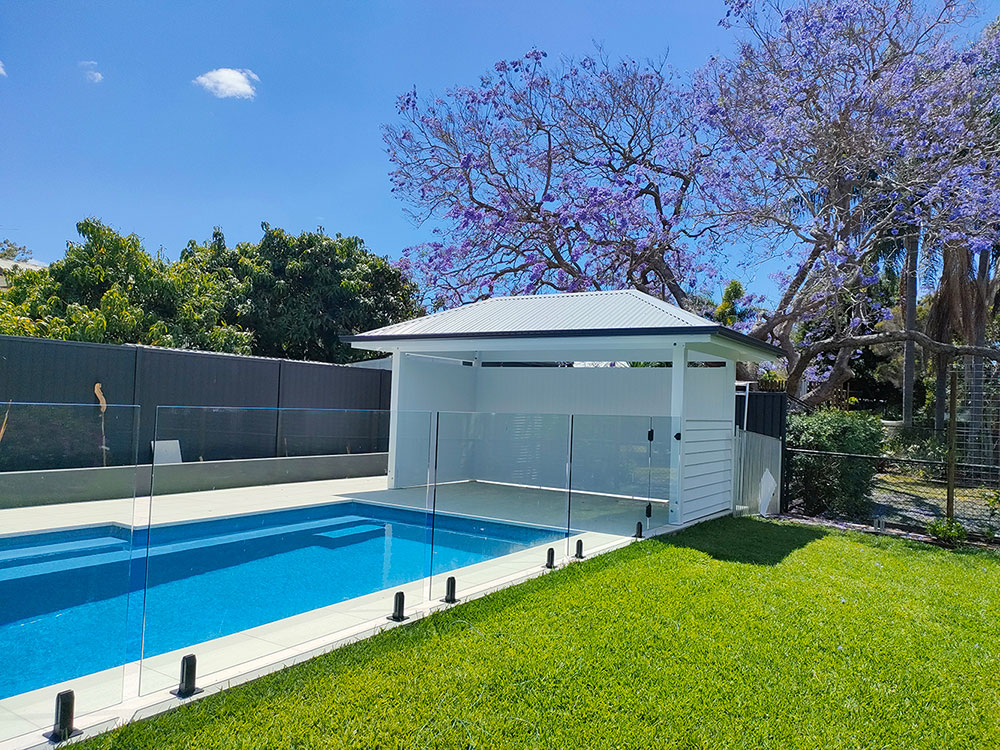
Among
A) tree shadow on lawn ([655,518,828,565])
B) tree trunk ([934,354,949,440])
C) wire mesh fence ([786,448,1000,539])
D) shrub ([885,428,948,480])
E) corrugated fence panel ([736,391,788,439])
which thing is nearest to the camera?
tree shadow on lawn ([655,518,828,565])

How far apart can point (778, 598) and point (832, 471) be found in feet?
18.4

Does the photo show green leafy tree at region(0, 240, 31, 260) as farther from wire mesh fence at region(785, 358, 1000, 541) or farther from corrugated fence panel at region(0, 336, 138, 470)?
wire mesh fence at region(785, 358, 1000, 541)

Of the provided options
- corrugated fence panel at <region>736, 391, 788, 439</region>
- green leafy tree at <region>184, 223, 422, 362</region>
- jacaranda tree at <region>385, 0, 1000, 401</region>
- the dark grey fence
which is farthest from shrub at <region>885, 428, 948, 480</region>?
green leafy tree at <region>184, 223, 422, 362</region>

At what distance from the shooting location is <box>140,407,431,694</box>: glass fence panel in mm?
4086

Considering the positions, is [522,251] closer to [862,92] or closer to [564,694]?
[862,92]

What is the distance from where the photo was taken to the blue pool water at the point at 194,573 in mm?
3338

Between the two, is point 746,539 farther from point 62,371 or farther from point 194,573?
point 62,371

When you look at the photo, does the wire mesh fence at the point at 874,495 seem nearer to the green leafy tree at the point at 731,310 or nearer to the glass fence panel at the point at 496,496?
the glass fence panel at the point at 496,496

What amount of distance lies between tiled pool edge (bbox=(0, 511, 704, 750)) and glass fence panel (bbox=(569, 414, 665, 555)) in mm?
2149

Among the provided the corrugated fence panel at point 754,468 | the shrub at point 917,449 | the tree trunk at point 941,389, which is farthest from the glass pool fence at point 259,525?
the tree trunk at point 941,389

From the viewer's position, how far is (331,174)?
18.8m

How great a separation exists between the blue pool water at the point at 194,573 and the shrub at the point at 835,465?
5.68 meters

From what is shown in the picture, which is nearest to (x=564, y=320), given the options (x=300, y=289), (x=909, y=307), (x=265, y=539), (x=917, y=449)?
(x=265, y=539)

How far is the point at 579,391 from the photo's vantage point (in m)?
13.2
